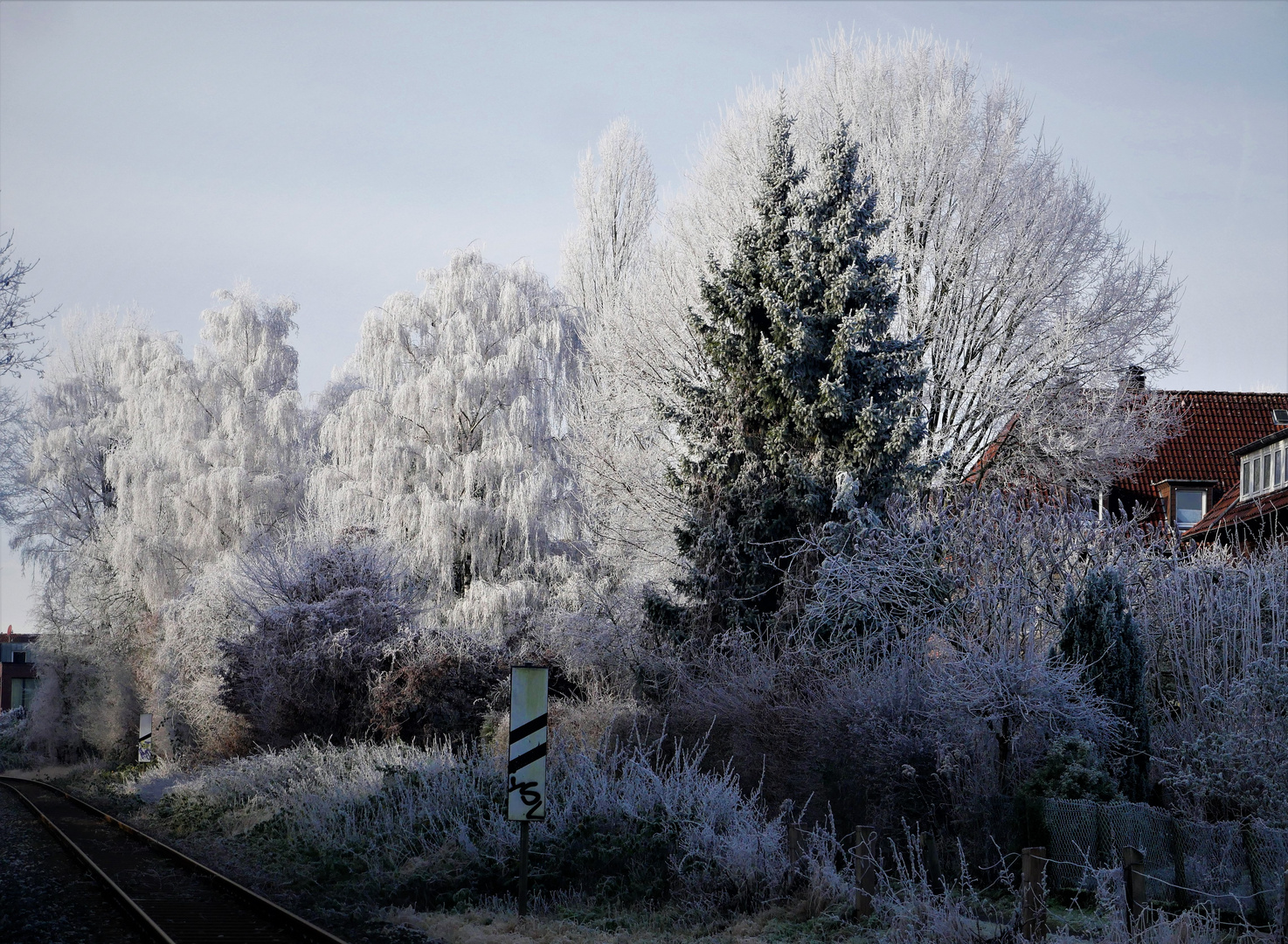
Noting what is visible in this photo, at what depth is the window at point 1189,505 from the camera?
Result: 33.0 meters

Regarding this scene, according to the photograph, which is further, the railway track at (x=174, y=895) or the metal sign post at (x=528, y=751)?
the metal sign post at (x=528, y=751)

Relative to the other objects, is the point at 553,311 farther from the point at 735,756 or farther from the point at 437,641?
the point at 735,756

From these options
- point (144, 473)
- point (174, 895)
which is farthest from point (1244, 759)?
point (144, 473)

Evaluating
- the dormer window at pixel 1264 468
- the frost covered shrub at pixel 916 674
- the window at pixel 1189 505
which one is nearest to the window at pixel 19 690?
the window at pixel 1189 505

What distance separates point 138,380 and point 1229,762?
33661mm

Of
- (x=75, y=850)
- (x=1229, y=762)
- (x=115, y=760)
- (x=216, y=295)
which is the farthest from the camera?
(x=216, y=295)

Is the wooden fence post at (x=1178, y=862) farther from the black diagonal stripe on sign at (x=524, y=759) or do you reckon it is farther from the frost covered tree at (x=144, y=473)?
the frost covered tree at (x=144, y=473)

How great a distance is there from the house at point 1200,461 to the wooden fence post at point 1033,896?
25073 millimetres

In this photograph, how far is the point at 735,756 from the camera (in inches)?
595

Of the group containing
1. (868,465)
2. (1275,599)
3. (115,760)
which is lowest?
(115,760)

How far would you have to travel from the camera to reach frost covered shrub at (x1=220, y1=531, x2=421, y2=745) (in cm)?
2242

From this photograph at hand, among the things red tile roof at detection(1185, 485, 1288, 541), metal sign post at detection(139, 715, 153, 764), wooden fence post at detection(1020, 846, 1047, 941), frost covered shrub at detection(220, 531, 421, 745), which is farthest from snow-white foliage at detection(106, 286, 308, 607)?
wooden fence post at detection(1020, 846, 1047, 941)

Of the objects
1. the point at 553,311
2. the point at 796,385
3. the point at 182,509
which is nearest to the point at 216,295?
the point at 182,509

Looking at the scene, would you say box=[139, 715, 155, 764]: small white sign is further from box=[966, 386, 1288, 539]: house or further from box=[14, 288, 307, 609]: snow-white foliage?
box=[966, 386, 1288, 539]: house
